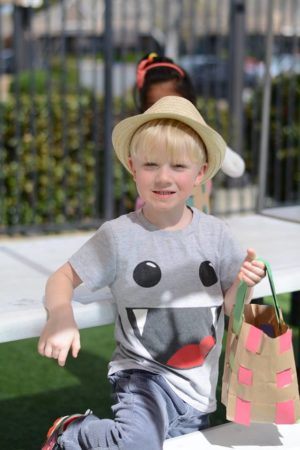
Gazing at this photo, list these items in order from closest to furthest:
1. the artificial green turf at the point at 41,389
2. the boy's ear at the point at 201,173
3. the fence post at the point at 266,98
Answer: the boy's ear at the point at 201,173, the artificial green turf at the point at 41,389, the fence post at the point at 266,98

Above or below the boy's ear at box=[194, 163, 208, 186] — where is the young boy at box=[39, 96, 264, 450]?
below

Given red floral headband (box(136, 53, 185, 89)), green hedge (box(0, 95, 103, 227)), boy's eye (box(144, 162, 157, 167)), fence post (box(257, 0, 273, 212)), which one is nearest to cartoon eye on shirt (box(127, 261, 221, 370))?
boy's eye (box(144, 162, 157, 167))

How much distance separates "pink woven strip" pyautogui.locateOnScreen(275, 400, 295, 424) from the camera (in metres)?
1.83

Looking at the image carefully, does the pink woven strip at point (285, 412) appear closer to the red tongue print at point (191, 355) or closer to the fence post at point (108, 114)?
the red tongue print at point (191, 355)

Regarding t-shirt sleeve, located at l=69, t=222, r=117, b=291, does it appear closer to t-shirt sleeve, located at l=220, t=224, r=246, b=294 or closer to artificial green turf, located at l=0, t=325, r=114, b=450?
t-shirt sleeve, located at l=220, t=224, r=246, b=294

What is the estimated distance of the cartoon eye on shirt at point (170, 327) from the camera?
1.97 metres

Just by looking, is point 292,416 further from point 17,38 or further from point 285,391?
point 17,38

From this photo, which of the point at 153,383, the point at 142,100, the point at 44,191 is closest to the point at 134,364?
the point at 153,383

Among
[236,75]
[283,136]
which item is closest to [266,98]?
[236,75]

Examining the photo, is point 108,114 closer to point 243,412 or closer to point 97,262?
point 97,262

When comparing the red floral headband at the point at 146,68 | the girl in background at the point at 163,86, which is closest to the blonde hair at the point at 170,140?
the girl in background at the point at 163,86

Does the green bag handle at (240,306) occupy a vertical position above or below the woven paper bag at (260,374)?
above

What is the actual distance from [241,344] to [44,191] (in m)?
4.83

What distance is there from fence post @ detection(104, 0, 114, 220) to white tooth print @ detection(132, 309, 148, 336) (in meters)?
4.45
